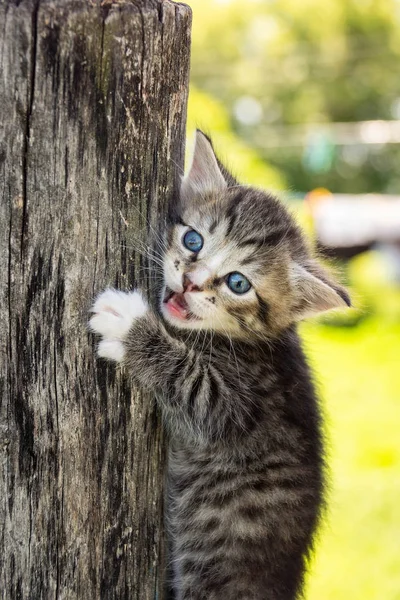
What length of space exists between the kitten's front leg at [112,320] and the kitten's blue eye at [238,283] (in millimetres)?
532

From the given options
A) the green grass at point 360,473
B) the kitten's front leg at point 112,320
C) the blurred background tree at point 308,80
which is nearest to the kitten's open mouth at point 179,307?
the kitten's front leg at point 112,320

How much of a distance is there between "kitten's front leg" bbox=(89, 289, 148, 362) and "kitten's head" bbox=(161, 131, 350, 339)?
35 cm

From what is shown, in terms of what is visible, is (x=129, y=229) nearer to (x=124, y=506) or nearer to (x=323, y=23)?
(x=124, y=506)

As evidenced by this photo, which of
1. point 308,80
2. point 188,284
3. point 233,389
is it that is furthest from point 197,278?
point 308,80

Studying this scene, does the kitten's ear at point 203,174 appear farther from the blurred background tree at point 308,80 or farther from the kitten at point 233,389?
the blurred background tree at point 308,80

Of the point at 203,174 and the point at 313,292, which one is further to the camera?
the point at 203,174

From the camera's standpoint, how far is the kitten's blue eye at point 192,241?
114 inches

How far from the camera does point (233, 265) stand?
2902mm

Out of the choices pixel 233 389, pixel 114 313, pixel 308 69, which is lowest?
pixel 233 389

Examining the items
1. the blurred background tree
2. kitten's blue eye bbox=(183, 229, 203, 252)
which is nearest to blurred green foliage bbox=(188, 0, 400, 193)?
the blurred background tree

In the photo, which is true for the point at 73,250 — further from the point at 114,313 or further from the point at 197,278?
the point at 197,278

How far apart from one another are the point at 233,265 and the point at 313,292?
0.33 meters

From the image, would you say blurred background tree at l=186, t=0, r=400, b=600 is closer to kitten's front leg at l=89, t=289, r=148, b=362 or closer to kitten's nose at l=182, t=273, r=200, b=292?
kitten's nose at l=182, t=273, r=200, b=292

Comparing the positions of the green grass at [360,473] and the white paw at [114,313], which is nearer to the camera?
the white paw at [114,313]
